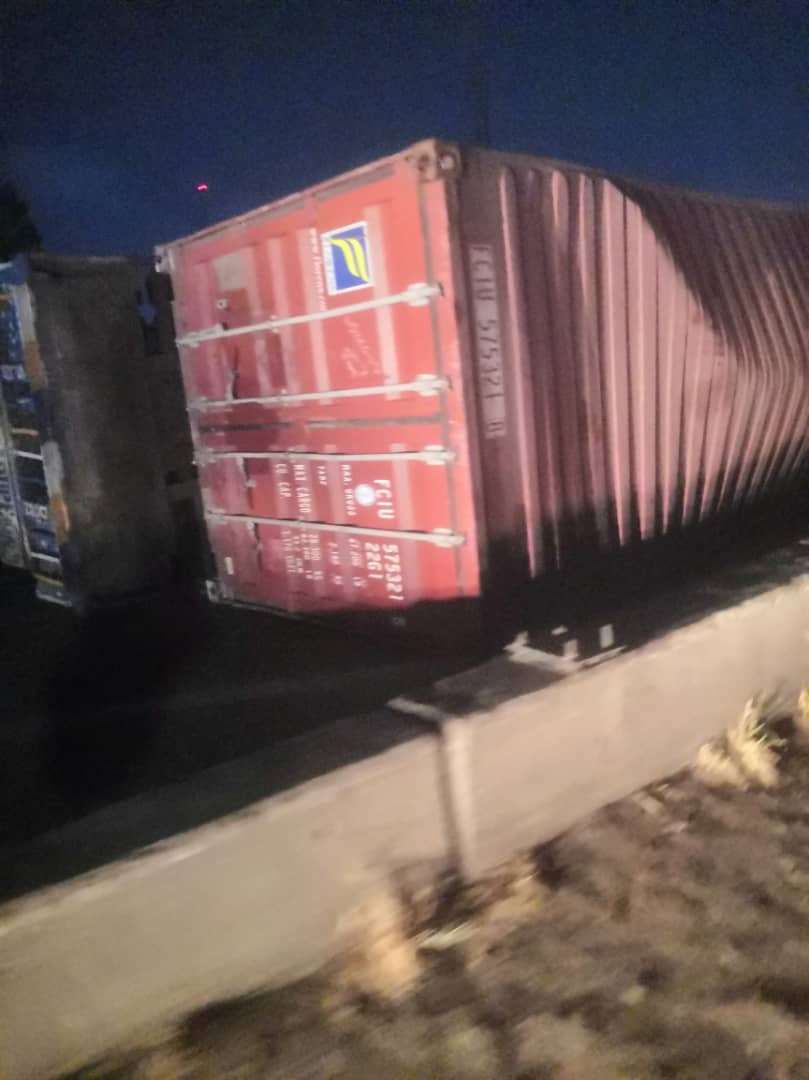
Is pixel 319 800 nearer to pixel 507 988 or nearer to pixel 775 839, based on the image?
pixel 507 988

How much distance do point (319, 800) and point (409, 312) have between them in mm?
2566

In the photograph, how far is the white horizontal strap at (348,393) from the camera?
4.25 meters

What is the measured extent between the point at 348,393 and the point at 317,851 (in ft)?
9.05

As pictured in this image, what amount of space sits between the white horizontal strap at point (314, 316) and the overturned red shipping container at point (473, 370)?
16mm

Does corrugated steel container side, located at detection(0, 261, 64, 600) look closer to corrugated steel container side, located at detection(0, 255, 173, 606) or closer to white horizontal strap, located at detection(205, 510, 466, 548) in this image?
corrugated steel container side, located at detection(0, 255, 173, 606)

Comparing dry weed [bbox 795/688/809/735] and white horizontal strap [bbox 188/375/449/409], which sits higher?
white horizontal strap [bbox 188/375/449/409]

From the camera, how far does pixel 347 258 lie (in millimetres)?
4512

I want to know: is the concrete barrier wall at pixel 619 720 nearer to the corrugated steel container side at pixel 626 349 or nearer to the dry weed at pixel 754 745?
the dry weed at pixel 754 745

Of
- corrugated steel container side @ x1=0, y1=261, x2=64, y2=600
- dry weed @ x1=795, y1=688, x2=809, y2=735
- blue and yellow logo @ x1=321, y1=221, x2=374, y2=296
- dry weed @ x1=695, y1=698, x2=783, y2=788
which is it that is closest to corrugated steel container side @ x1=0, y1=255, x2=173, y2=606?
corrugated steel container side @ x1=0, y1=261, x2=64, y2=600

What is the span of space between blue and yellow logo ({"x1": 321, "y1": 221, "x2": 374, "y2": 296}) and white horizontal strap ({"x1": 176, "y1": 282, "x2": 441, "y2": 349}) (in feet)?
0.37

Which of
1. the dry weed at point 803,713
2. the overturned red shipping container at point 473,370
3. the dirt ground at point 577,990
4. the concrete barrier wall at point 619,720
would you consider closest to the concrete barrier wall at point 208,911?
the dirt ground at point 577,990

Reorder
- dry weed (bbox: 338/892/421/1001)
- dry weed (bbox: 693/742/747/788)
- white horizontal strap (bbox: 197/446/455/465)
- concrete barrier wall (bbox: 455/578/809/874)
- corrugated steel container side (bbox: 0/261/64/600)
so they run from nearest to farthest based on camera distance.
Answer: dry weed (bbox: 338/892/421/1001)
concrete barrier wall (bbox: 455/578/809/874)
dry weed (bbox: 693/742/747/788)
white horizontal strap (bbox: 197/446/455/465)
corrugated steel container side (bbox: 0/261/64/600)

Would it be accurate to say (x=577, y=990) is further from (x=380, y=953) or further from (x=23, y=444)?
(x=23, y=444)

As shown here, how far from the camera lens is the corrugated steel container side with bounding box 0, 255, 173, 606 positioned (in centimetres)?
622
